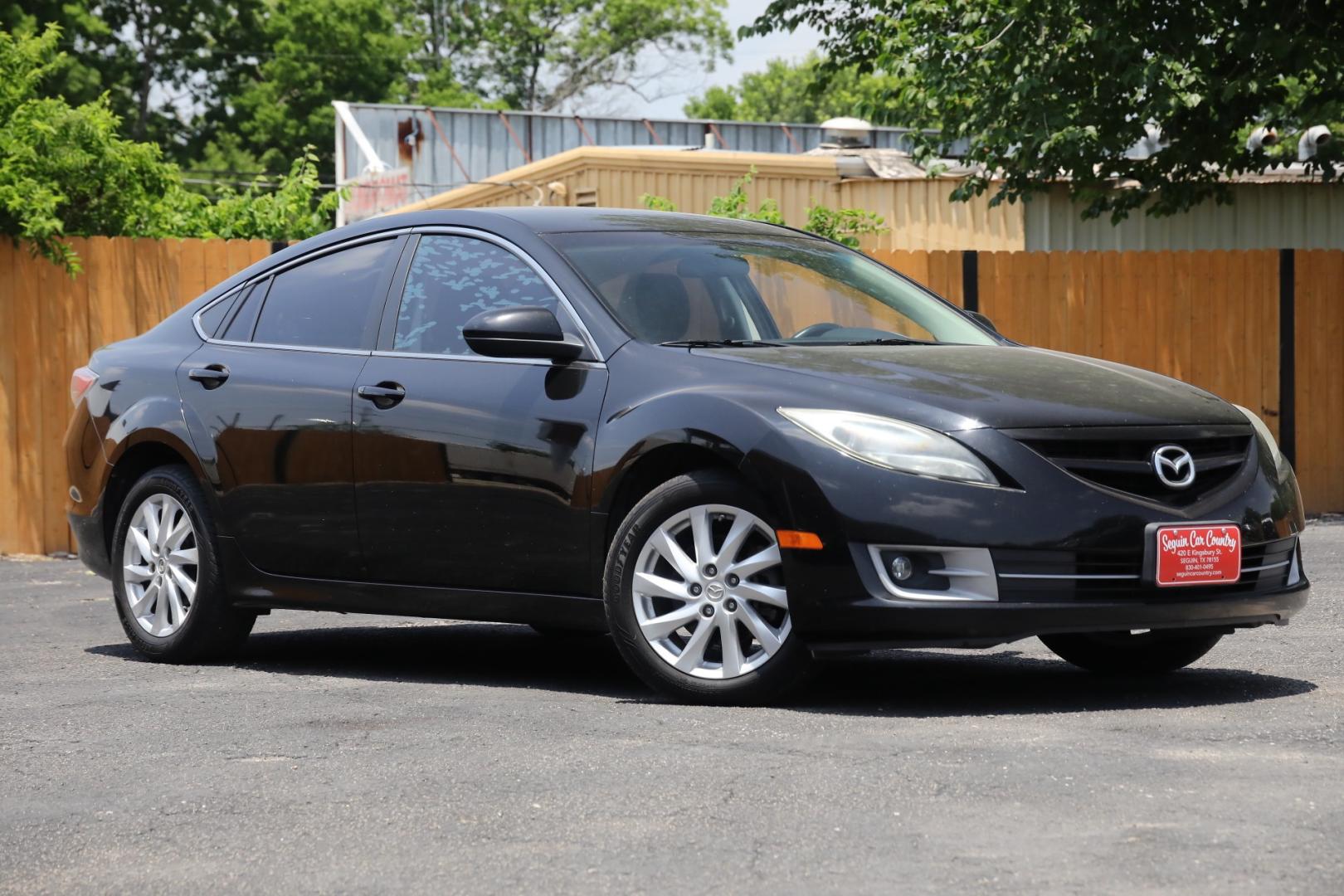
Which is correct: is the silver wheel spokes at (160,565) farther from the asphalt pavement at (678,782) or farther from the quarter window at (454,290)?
the quarter window at (454,290)

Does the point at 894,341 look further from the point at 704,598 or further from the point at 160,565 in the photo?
the point at 160,565

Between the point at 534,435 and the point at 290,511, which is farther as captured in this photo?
the point at 290,511

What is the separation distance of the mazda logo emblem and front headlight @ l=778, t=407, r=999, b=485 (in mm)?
515

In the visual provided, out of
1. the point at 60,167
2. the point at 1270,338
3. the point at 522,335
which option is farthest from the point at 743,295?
the point at 1270,338

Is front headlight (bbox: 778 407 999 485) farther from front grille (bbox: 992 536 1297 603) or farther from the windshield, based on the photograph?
the windshield

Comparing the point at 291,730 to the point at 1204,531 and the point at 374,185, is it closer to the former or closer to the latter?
the point at 1204,531

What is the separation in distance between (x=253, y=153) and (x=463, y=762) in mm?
59359

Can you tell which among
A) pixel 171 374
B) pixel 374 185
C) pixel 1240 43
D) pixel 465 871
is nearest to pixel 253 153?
pixel 374 185

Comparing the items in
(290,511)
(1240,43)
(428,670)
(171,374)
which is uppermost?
(1240,43)

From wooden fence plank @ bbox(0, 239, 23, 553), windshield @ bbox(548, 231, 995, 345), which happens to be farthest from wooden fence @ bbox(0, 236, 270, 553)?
windshield @ bbox(548, 231, 995, 345)

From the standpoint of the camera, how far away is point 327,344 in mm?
7641

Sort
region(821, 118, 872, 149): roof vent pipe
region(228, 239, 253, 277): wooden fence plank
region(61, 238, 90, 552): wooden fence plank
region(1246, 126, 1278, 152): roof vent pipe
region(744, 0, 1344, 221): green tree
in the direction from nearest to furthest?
region(61, 238, 90, 552): wooden fence plank < region(228, 239, 253, 277): wooden fence plank < region(744, 0, 1344, 221): green tree < region(1246, 126, 1278, 152): roof vent pipe < region(821, 118, 872, 149): roof vent pipe

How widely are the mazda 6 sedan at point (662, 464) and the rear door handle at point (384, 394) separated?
1 centimetres

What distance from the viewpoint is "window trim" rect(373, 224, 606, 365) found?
6.84 meters
